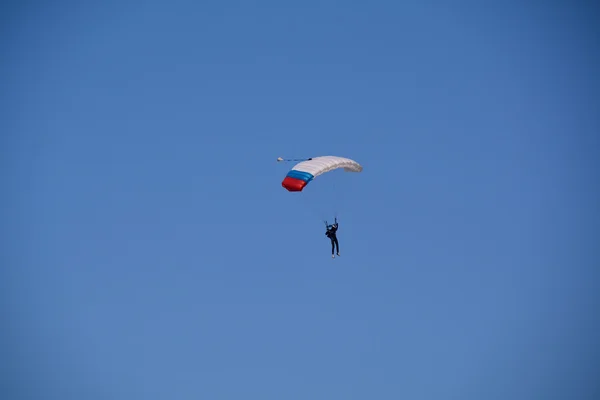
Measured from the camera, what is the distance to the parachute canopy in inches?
1602

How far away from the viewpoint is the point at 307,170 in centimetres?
4153

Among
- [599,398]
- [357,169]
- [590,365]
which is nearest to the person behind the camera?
[357,169]

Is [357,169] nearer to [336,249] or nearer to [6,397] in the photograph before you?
[336,249]

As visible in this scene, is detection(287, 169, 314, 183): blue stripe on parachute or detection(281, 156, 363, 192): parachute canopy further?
detection(287, 169, 314, 183): blue stripe on parachute

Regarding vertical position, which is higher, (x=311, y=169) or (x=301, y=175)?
(x=311, y=169)

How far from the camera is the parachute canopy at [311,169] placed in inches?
1602

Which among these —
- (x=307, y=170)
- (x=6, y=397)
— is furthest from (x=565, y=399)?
(x=307, y=170)

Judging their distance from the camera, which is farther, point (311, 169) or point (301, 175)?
point (311, 169)

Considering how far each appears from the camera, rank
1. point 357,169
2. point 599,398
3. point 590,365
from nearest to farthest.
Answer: point 357,169, point 599,398, point 590,365

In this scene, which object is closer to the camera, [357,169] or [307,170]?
[307,170]

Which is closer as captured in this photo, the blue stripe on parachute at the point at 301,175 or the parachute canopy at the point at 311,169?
the parachute canopy at the point at 311,169

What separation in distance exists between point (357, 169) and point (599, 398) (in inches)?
2030

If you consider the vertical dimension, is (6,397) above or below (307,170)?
below

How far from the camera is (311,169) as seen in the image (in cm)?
4166
